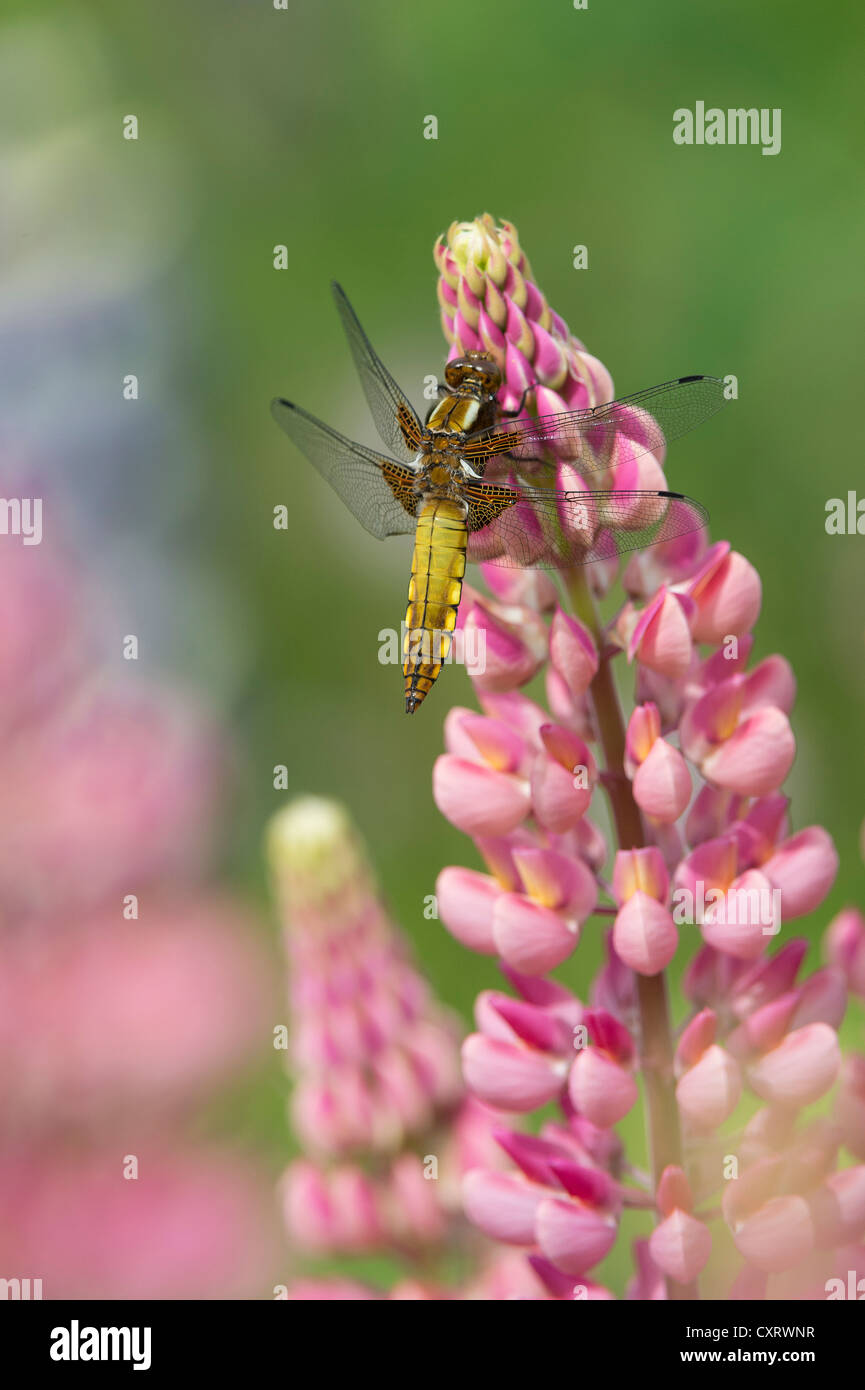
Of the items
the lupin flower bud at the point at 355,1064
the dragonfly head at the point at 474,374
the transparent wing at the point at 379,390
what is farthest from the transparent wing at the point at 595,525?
the lupin flower bud at the point at 355,1064

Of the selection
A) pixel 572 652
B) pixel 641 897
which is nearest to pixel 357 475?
pixel 572 652

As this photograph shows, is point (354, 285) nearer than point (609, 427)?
No

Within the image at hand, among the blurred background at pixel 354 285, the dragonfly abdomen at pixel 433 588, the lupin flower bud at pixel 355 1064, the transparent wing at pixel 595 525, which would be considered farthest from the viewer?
the blurred background at pixel 354 285

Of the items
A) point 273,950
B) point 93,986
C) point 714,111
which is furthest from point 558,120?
point 93,986

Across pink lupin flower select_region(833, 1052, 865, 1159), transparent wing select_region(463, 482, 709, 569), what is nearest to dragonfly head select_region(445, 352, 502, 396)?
transparent wing select_region(463, 482, 709, 569)

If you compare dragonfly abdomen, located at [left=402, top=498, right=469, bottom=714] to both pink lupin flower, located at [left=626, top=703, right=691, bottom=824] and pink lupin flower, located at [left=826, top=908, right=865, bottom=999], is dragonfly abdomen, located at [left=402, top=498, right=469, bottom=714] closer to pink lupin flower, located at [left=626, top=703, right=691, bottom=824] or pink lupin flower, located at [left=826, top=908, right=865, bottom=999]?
pink lupin flower, located at [left=626, top=703, right=691, bottom=824]

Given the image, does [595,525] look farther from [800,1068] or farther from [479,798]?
[800,1068]

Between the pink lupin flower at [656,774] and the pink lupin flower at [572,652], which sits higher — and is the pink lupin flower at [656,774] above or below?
below

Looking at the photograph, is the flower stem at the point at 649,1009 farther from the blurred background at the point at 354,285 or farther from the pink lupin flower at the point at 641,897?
the blurred background at the point at 354,285

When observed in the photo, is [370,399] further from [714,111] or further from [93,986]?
[714,111]
